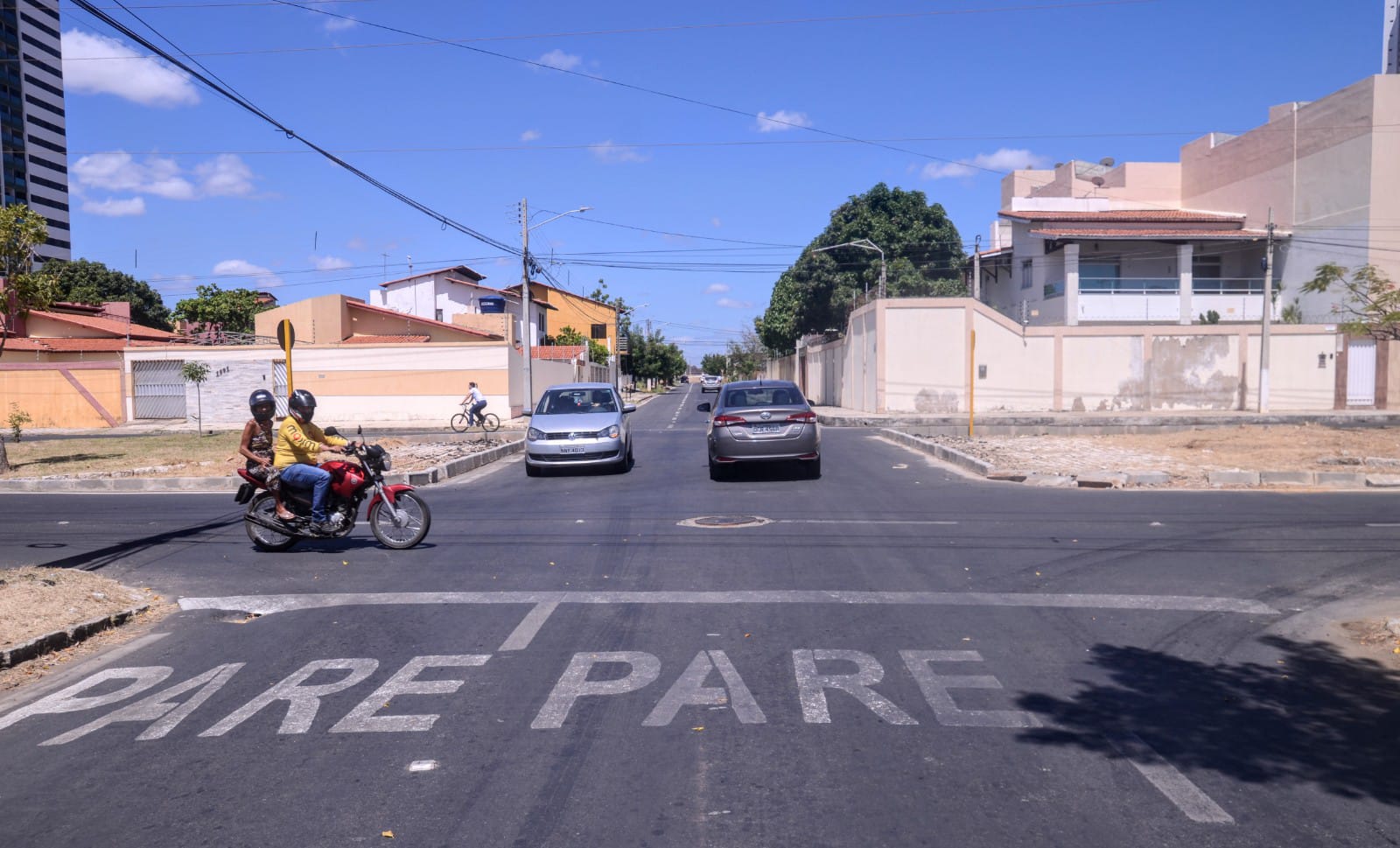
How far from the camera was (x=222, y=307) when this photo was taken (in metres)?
57.8

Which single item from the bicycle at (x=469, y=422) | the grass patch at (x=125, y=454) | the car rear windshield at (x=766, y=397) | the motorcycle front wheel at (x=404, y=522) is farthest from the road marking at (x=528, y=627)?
the bicycle at (x=469, y=422)

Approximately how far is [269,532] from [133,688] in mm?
4773

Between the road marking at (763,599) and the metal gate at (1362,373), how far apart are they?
36.1 meters

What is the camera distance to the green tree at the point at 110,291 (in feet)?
197

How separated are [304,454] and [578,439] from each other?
306 inches

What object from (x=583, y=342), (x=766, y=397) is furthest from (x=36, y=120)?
(x=766, y=397)

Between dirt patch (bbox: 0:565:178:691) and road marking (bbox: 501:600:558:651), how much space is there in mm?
2891

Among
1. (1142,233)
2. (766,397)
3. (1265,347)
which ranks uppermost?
(1142,233)

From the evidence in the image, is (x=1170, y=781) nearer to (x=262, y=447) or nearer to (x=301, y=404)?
(x=301, y=404)

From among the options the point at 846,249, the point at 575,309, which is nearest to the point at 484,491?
the point at 846,249

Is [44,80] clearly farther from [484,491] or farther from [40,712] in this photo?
[40,712]

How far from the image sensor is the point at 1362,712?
5668 millimetres

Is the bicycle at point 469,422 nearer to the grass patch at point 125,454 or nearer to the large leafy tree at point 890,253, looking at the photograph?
the grass patch at point 125,454

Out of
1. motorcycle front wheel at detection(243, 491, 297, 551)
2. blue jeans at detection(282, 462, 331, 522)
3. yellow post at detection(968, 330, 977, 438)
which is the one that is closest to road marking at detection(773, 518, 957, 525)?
blue jeans at detection(282, 462, 331, 522)
